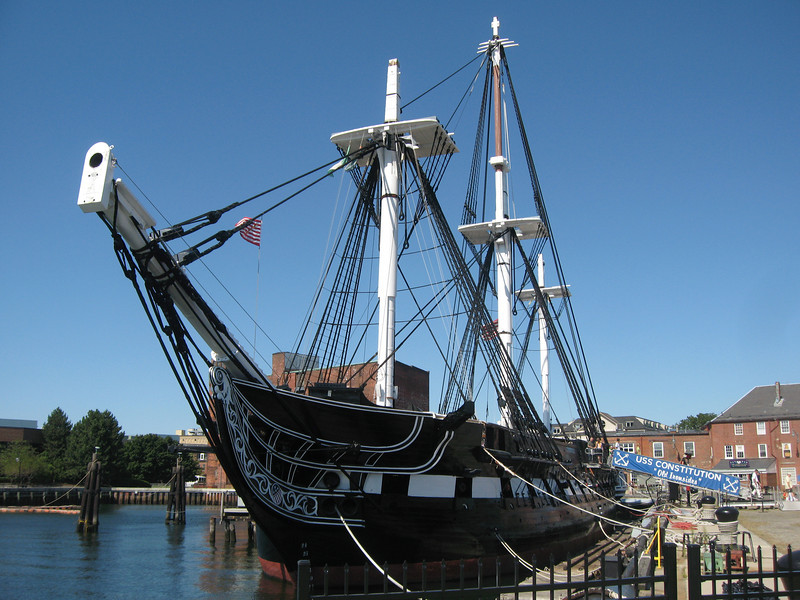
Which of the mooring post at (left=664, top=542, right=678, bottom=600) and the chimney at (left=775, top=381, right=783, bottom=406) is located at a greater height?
the chimney at (left=775, top=381, right=783, bottom=406)

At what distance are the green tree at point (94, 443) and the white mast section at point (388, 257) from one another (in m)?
57.6

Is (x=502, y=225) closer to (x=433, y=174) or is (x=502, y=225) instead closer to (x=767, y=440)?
(x=433, y=174)

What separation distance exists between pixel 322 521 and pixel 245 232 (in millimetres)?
6905

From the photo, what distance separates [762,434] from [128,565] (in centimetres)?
5035

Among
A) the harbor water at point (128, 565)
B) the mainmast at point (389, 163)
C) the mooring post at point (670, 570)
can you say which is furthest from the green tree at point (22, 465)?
the mooring post at point (670, 570)

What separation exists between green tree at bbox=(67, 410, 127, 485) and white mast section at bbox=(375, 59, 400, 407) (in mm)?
57554

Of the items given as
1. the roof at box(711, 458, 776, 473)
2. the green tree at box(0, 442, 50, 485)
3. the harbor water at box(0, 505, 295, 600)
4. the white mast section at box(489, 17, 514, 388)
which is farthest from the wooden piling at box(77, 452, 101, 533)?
the roof at box(711, 458, 776, 473)

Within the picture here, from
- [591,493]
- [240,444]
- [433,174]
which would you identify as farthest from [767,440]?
[240,444]

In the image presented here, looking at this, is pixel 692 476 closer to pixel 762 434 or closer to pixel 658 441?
pixel 762 434

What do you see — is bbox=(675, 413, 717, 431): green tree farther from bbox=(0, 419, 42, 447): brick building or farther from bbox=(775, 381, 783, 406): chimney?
bbox=(0, 419, 42, 447): brick building

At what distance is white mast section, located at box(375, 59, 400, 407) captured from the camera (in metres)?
16.7

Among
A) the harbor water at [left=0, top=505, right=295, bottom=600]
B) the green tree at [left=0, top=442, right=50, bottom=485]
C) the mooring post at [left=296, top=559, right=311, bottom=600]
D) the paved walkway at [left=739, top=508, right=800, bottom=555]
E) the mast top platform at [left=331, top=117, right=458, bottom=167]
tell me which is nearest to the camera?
the mooring post at [left=296, top=559, right=311, bottom=600]

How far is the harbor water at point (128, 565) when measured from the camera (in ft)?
59.0

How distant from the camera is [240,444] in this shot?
13.0 meters
